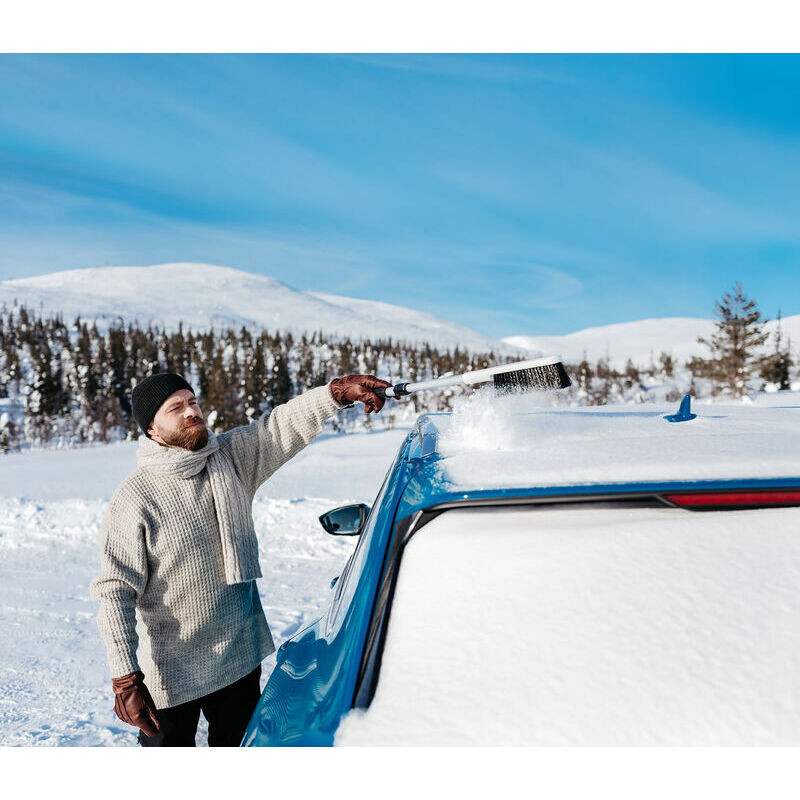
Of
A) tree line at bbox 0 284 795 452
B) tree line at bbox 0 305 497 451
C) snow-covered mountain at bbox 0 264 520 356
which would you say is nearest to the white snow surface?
tree line at bbox 0 284 795 452

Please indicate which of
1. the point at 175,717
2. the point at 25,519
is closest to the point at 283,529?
the point at 25,519

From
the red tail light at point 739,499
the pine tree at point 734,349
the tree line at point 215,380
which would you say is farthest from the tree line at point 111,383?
the red tail light at point 739,499

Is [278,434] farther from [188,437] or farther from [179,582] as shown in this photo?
[179,582]

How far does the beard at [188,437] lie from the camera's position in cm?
234

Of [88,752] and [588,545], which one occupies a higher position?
[588,545]

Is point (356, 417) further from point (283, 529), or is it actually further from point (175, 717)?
point (175, 717)

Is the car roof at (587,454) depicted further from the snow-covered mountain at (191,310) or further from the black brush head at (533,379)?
the snow-covered mountain at (191,310)

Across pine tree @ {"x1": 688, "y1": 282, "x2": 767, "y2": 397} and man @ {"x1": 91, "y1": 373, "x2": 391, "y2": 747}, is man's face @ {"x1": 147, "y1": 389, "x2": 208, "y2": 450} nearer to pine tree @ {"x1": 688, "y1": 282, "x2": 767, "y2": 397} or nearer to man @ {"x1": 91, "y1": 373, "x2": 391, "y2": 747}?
man @ {"x1": 91, "y1": 373, "x2": 391, "y2": 747}

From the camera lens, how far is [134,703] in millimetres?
2049

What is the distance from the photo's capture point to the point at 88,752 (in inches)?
44.6

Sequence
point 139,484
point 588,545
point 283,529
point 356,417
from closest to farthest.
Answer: point 588,545 → point 139,484 → point 283,529 → point 356,417

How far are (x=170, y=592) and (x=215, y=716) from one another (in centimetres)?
57

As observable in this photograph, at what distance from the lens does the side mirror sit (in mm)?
2865

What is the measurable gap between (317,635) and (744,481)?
47.1 inches
